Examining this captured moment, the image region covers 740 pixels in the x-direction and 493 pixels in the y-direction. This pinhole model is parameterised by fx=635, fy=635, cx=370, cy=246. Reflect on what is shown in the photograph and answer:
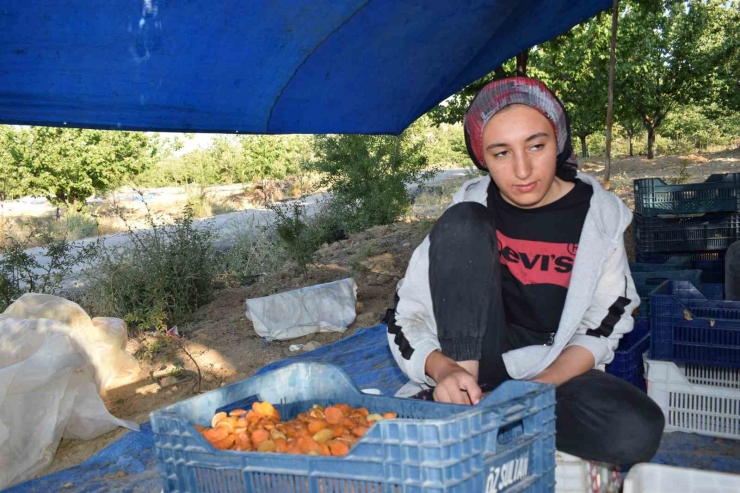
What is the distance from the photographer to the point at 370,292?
19.7 feet

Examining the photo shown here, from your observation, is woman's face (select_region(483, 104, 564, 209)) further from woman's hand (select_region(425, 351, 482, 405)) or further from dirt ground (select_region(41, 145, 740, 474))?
dirt ground (select_region(41, 145, 740, 474))

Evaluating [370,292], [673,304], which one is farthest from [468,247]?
[370,292]

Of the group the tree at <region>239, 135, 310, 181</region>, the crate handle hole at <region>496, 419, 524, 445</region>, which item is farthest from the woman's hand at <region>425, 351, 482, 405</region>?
the tree at <region>239, 135, 310, 181</region>

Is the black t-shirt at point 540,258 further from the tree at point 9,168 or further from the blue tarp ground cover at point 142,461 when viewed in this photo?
the tree at point 9,168

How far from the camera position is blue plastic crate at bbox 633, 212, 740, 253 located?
175 inches

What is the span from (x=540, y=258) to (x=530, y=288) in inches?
4.0

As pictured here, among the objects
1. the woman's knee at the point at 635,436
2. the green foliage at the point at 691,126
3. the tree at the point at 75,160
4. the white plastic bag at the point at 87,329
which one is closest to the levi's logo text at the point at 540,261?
the woman's knee at the point at 635,436

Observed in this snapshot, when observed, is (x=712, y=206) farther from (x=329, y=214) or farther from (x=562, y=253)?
(x=329, y=214)

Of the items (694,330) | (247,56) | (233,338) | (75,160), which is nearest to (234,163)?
(75,160)

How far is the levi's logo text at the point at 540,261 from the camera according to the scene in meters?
2.00

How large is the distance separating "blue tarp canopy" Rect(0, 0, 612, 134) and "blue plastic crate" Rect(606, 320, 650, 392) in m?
1.96

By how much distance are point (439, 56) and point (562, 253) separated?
244 centimetres

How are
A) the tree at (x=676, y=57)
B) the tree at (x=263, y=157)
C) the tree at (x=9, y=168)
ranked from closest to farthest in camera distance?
the tree at (x=9, y=168) < the tree at (x=676, y=57) < the tree at (x=263, y=157)

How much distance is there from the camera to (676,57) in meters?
19.6
